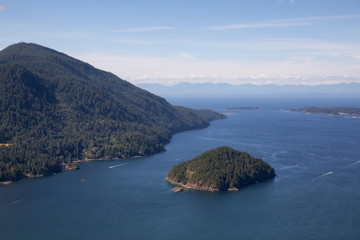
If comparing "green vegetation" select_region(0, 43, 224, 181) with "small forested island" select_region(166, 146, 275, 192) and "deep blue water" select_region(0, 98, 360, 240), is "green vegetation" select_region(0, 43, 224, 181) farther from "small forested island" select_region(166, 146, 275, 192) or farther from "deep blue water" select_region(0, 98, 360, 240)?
"small forested island" select_region(166, 146, 275, 192)

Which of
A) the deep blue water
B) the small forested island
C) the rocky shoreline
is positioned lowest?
the deep blue water

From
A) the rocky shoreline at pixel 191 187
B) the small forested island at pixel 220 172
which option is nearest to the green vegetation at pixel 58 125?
the small forested island at pixel 220 172

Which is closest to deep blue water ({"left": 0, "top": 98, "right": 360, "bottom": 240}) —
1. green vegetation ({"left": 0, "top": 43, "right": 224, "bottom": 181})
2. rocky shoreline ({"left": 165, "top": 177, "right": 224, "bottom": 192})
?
rocky shoreline ({"left": 165, "top": 177, "right": 224, "bottom": 192})

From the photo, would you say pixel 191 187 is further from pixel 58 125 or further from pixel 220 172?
pixel 58 125

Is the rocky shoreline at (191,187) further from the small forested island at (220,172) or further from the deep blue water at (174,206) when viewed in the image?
the deep blue water at (174,206)

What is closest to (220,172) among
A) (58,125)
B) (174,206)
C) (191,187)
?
(191,187)

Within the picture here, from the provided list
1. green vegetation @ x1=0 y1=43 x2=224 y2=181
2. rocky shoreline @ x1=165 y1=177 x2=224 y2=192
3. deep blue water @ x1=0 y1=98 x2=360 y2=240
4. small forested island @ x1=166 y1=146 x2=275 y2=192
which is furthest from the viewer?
green vegetation @ x1=0 y1=43 x2=224 y2=181

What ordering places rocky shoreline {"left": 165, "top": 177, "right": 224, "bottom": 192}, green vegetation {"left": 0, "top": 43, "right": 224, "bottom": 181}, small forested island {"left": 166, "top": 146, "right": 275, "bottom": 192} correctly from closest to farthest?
rocky shoreline {"left": 165, "top": 177, "right": 224, "bottom": 192} < small forested island {"left": 166, "top": 146, "right": 275, "bottom": 192} < green vegetation {"left": 0, "top": 43, "right": 224, "bottom": 181}
